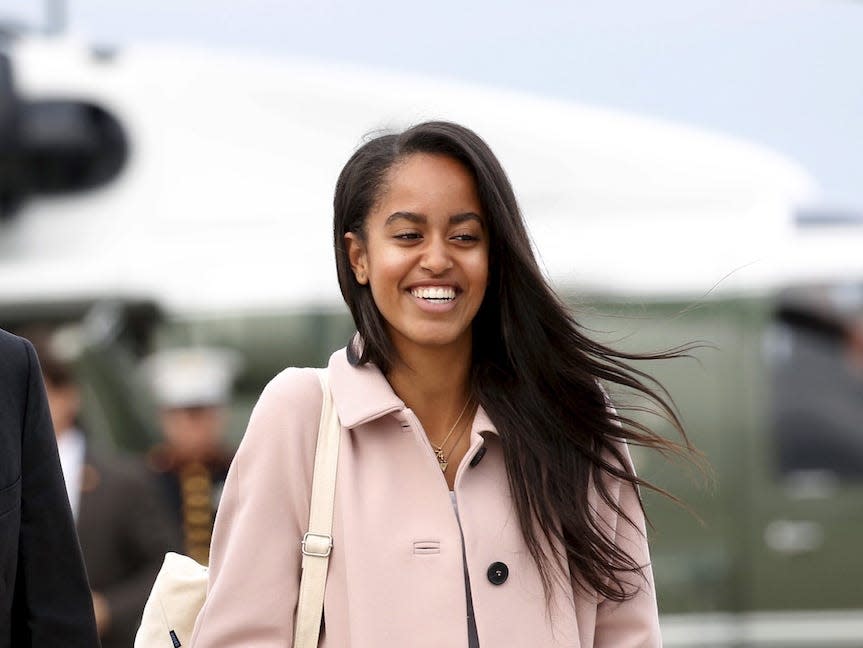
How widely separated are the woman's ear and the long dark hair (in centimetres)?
1

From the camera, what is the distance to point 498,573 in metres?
2.53

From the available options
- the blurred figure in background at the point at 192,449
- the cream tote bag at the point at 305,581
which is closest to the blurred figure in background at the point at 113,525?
the blurred figure in background at the point at 192,449

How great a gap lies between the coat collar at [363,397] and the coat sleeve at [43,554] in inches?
17.6

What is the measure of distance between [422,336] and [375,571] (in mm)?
374

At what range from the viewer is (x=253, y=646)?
2490mm

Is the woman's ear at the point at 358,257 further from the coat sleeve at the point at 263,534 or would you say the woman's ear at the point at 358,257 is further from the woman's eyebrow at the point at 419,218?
the coat sleeve at the point at 263,534

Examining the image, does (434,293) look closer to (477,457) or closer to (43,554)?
(477,457)

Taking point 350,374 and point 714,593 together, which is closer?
point 350,374

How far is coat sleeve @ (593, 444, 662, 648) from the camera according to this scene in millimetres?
2629

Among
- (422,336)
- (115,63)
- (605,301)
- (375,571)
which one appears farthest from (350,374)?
(115,63)

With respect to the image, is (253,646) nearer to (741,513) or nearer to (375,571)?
(375,571)

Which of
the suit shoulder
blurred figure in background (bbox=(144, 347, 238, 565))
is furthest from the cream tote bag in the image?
blurred figure in background (bbox=(144, 347, 238, 565))

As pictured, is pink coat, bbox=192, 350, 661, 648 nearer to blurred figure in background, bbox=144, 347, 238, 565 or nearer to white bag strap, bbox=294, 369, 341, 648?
white bag strap, bbox=294, 369, 341, 648

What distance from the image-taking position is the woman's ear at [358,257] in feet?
8.67
